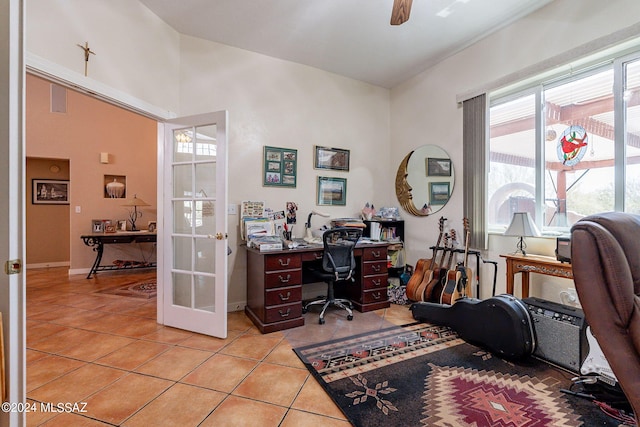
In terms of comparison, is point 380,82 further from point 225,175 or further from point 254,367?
point 254,367

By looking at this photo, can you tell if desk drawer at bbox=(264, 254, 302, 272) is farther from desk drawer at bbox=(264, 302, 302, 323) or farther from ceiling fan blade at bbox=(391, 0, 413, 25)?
ceiling fan blade at bbox=(391, 0, 413, 25)

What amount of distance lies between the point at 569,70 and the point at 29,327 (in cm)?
546

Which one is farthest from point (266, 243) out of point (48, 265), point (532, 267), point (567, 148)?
point (48, 265)

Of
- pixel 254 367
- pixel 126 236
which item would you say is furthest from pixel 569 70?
pixel 126 236

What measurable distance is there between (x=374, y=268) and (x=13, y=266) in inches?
Result: 113

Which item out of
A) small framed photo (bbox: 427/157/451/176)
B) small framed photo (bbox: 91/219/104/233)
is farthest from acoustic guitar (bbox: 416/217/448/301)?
small framed photo (bbox: 91/219/104/233)

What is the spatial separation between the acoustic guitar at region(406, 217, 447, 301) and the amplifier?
3.89ft

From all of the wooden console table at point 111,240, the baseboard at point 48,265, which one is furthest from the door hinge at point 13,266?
the baseboard at point 48,265

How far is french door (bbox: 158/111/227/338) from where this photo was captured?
2506mm

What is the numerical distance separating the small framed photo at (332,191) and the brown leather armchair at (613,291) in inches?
111

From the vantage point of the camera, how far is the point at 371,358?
6.92 ft

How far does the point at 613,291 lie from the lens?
0.93 metres

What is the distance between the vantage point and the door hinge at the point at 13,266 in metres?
1.04

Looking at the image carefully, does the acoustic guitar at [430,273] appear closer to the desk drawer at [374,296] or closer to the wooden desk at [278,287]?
the desk drawer at [374,296]
